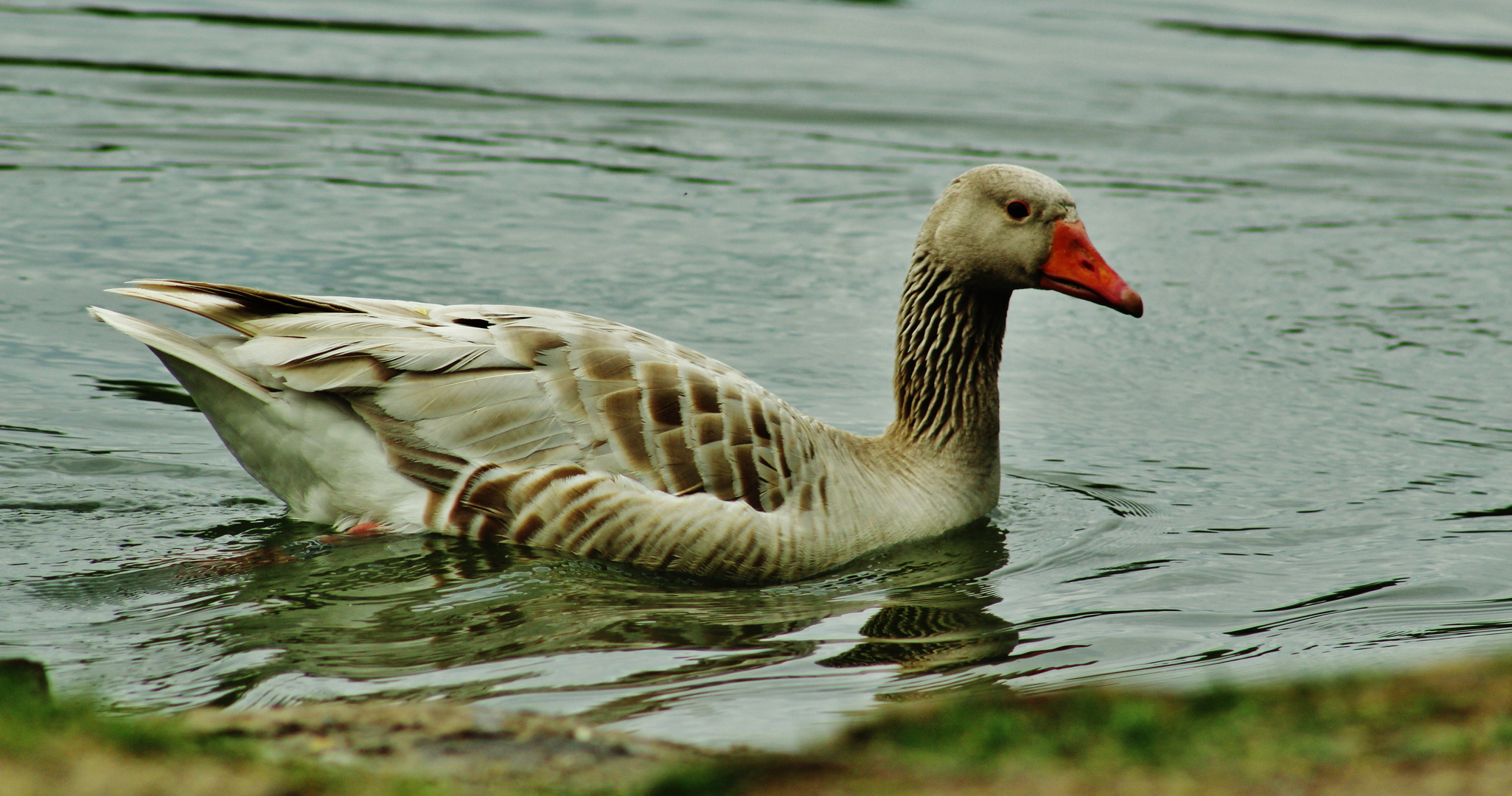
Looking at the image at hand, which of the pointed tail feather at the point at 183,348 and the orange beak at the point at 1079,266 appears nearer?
the pointed tail feather at the point at 183,348

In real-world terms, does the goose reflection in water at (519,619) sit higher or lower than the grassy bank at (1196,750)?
lower

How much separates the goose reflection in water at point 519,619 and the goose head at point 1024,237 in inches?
53.8

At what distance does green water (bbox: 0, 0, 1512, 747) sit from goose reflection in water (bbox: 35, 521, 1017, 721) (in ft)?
0.08

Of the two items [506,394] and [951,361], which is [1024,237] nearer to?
[951,361]

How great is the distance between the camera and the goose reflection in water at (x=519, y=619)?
18.2 ft

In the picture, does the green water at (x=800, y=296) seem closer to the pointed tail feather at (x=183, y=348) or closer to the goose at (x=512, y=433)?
the goose at (x=512, y=433)

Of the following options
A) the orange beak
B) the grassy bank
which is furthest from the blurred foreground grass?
the orange beak

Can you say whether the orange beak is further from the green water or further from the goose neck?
the green water

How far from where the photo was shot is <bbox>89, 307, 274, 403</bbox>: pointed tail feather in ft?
21.7

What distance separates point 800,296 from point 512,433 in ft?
15.6

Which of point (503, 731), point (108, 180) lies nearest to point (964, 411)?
point (503, 731)

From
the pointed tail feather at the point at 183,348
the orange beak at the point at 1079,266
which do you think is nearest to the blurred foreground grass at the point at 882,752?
the pointed tail feather at the point at 183,348

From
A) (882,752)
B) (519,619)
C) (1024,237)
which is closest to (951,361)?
(1024,237)

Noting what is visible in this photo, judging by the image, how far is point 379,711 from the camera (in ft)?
13.9
